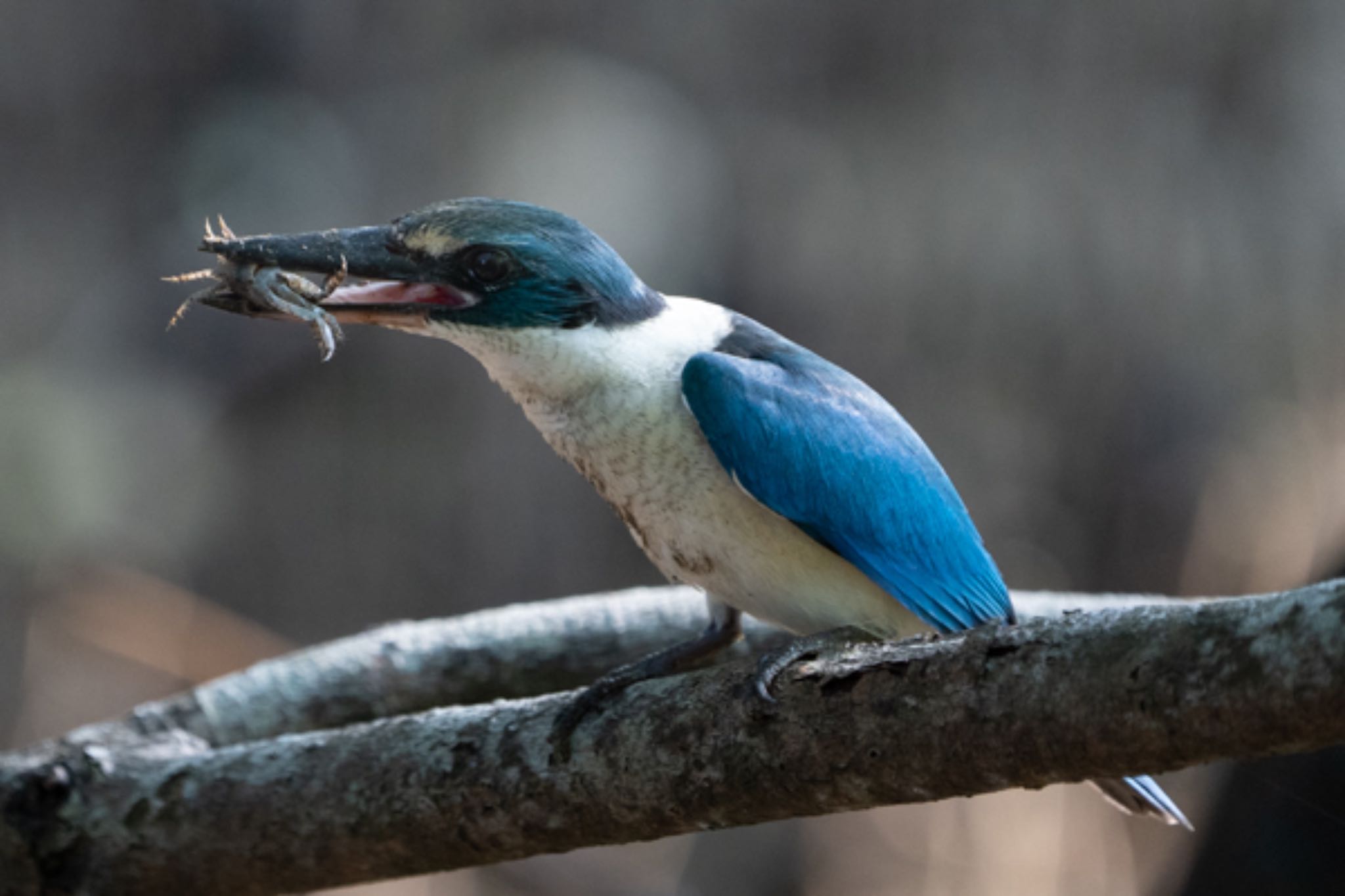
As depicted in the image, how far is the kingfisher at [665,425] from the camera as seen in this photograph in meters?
2.20

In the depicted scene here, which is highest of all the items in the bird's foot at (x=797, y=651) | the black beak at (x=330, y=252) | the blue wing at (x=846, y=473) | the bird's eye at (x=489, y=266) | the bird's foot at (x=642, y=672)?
the black beak at (x=330, y=252)

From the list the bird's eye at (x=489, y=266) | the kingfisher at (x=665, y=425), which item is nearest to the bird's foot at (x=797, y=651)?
the kingfisher at (x=665, y=425)

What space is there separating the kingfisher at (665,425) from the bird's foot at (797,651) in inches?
0.9

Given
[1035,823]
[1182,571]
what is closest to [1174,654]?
[1035,823]

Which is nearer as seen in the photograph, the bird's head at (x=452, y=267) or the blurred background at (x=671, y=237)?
the bird's head at (x=452, y=267)

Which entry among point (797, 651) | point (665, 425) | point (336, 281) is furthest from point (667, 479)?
point (336, 281)

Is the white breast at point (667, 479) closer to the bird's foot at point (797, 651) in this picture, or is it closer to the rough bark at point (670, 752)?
the bird's foot at point (797, 651)

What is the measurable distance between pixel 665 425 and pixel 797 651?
0.49m

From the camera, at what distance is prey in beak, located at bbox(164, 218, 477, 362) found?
214 cm

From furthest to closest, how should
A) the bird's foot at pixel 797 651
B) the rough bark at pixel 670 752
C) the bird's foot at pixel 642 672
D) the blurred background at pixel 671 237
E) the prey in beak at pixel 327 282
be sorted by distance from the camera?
the blurred background at pixel 671 237
the prey in beak at pixel 327 282
the bird's foot at pixel 642 672
the bird's foot at pixel 797 651
the rough bark at pixel 670 752

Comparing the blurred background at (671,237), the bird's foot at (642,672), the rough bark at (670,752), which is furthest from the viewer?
the blurred background at (671,237)

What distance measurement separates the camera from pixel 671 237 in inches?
246

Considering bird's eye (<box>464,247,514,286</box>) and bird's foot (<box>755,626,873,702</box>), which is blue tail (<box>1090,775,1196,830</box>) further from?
bird's eye (<box>464,247,514,286</box>)

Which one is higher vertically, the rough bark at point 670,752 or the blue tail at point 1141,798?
the rough bark at point 670,752
